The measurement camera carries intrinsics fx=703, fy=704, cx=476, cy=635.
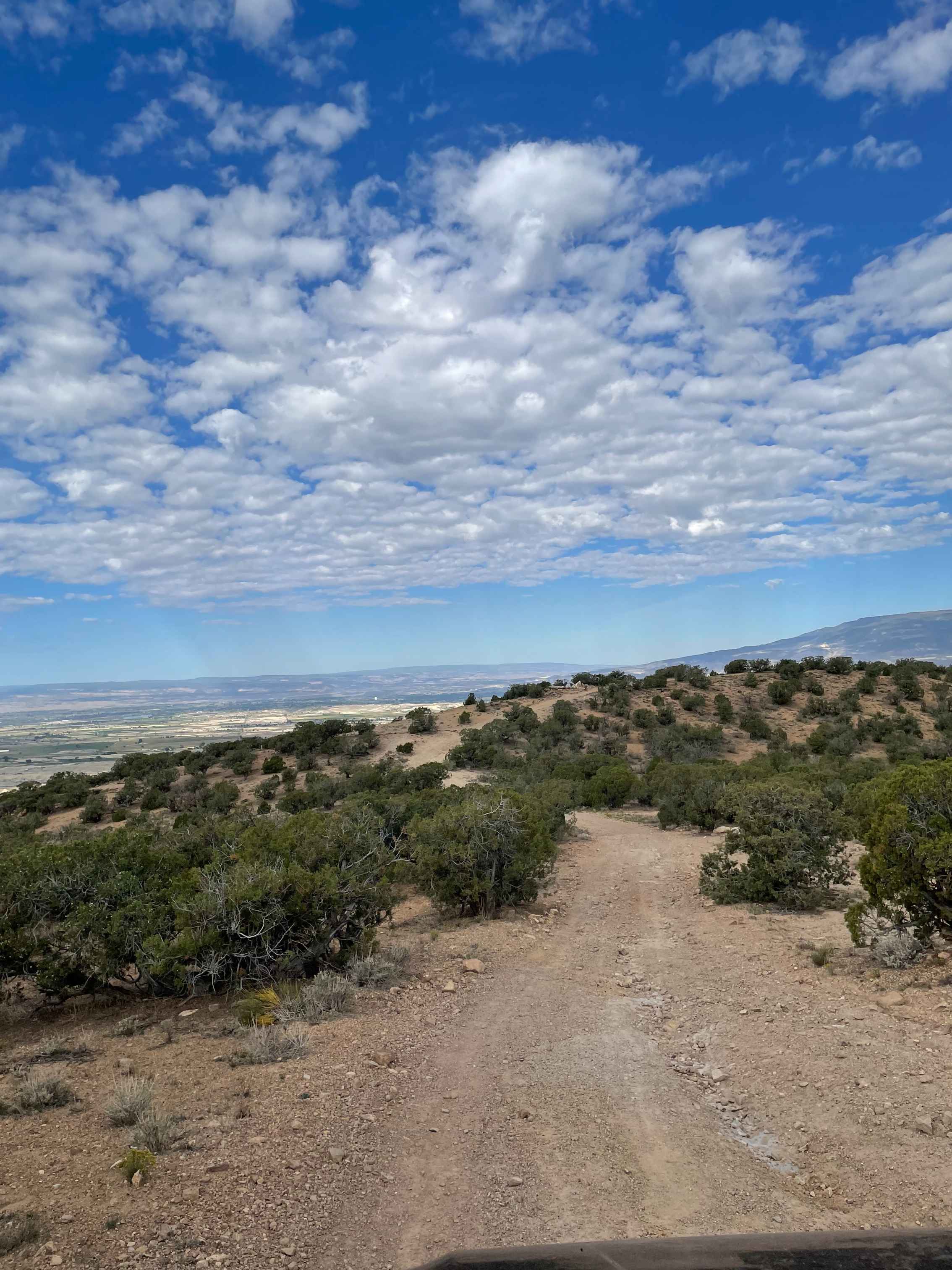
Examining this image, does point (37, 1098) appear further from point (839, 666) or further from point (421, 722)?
point (839, 666)

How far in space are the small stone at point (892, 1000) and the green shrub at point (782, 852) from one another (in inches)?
208

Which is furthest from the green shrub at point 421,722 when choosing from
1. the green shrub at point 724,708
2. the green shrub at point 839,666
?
the green shrub at point 839,666

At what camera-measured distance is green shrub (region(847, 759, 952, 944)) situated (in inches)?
348

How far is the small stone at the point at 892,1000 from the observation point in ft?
26.2

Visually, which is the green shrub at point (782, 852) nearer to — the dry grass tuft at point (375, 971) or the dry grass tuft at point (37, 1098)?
the dry grass tuft at point (375, 971)

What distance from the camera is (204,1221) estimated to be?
467 centimetres

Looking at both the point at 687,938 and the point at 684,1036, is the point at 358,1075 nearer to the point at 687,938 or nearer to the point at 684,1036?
the point at 684,1036

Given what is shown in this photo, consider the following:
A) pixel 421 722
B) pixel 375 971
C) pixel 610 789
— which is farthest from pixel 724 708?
pixel 375 971

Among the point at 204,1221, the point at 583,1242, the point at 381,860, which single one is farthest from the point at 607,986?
the point at 204,1221

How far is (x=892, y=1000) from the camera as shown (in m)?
8.06

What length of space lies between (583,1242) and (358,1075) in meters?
3.39

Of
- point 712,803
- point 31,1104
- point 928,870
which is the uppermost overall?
point 928,870

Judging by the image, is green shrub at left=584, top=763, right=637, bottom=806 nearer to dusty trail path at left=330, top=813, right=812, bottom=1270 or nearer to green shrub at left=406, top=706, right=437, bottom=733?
green shrub at left=406, top=706, right=437, bottom=733

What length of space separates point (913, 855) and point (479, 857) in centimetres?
763
